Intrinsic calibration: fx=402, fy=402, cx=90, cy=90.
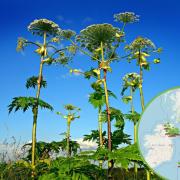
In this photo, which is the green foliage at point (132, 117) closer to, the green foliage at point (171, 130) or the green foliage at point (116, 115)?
the green foliage at point (116, 115)

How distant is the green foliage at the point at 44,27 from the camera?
9.26 metres

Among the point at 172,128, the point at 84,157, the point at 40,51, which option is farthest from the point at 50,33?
the point at 172,128

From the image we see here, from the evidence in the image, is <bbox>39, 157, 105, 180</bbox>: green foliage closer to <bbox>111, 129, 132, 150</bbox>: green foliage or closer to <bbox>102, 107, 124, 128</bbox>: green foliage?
<bbox>102, 107, 124, 128</bbox>: green foliage

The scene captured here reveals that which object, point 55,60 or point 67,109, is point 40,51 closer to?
point 55,60

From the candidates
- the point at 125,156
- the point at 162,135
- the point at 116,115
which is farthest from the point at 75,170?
the point at 162,135

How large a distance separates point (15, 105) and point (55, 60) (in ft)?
4.48

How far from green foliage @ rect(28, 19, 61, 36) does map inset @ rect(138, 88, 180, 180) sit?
5.19 metres

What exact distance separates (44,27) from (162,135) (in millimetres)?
5934

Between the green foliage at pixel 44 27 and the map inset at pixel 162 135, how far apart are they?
205 inches

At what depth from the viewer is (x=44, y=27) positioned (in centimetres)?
952

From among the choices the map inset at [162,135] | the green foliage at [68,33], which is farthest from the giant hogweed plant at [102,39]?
the map inset at [162,135]

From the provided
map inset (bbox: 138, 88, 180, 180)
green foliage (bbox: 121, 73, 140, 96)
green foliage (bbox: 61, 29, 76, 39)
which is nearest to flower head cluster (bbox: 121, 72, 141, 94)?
green foliage (bbox: 121, 73, 140, 96)

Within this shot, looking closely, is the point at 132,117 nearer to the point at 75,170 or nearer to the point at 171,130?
the point at 75,170

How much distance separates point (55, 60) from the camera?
29.3 feet
